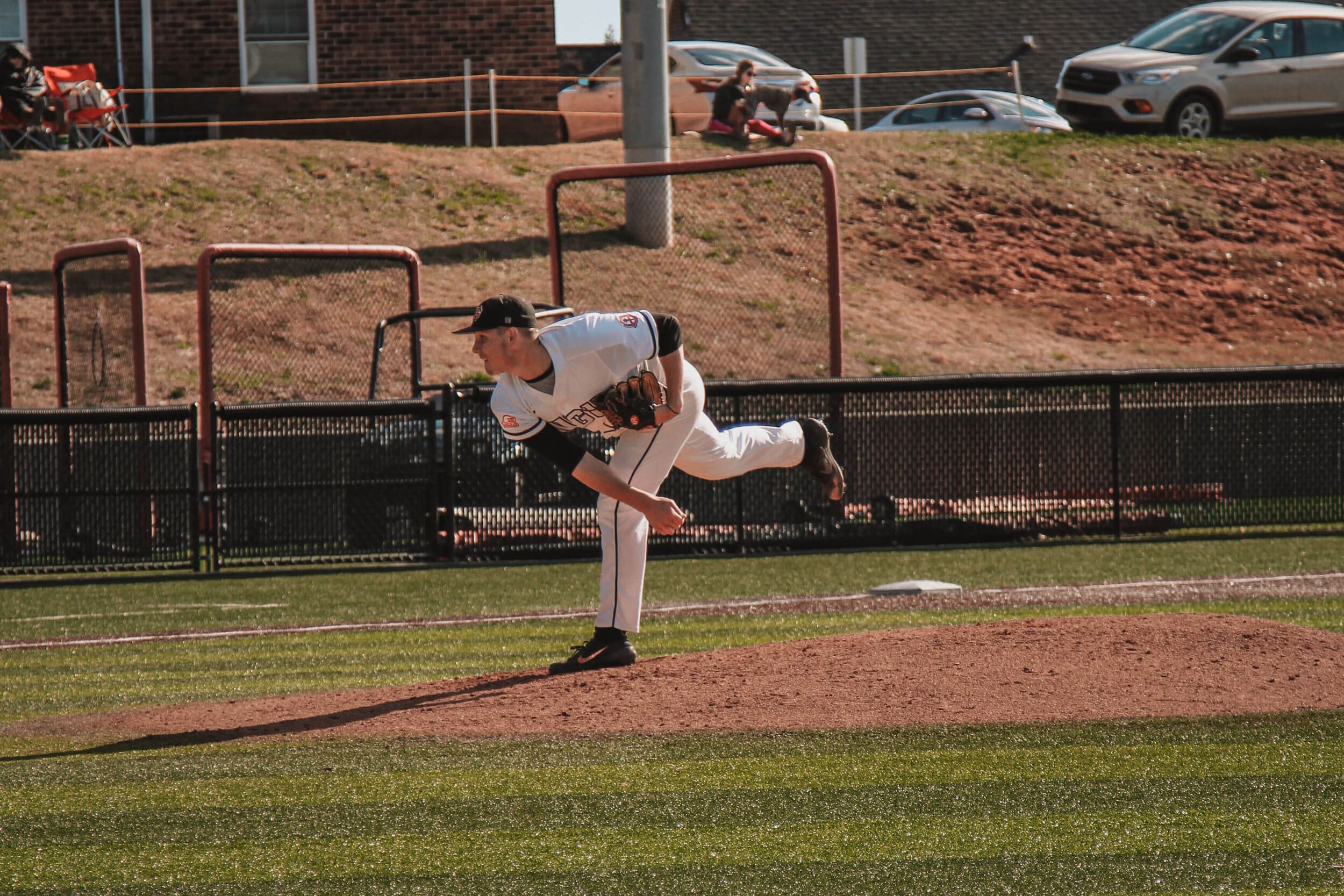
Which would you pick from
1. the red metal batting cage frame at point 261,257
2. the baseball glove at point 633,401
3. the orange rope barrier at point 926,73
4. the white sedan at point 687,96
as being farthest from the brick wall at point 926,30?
the baseball glove at point 633,401

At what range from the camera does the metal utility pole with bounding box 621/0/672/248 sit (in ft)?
61.7

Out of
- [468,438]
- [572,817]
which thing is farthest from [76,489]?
[572,817]

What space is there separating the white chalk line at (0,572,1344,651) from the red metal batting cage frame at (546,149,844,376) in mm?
4180

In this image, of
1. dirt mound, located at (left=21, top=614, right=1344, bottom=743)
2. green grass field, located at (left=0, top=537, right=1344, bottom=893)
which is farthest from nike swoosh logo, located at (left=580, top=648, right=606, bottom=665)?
green grass field, located at (left=0, top=537, right=1344, bottom=893)

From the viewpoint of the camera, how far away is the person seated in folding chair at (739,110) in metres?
23.8

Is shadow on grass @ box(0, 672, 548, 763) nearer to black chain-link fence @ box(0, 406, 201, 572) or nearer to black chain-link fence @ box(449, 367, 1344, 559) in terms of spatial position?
black chain-link fence @ box(449, 367, 1344, 559)

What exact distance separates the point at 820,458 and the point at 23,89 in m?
18.8

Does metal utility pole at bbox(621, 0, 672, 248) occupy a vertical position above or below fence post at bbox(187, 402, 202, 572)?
above

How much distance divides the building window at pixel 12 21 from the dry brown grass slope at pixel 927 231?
2.78m

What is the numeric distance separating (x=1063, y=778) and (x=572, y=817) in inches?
67.7

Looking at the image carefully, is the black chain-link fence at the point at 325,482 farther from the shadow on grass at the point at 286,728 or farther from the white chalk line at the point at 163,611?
the shadow on grass at the point at 286,728

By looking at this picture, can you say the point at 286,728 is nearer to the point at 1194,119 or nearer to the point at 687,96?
the point at 687,96

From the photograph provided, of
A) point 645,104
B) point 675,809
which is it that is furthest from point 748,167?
point 675,809

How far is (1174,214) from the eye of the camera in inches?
996
